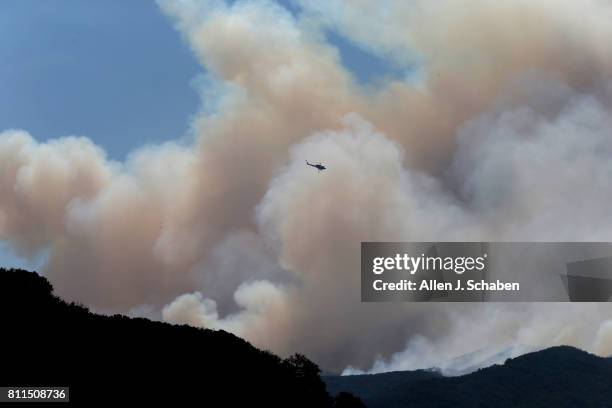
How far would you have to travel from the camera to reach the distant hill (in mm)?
144250

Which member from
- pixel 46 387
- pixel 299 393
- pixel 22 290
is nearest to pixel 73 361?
pixel 46 387

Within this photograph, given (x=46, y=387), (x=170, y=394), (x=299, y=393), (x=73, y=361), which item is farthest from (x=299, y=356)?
(x=46, y=387)

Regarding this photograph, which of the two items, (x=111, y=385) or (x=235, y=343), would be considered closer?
(x=111, y=385)

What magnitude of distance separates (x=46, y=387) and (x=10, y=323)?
90.9ft

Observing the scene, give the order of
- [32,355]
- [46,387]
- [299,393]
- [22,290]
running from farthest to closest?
[299,393] → [22,290] → [32,355] → [46,387]

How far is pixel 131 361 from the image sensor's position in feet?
539

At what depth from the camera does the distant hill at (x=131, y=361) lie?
473 ft

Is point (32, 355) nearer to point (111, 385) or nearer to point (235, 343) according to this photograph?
point (111, 385)

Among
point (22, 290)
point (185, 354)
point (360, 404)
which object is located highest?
point (22, 290)

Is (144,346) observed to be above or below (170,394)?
above

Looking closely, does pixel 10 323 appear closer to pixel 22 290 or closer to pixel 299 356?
pixel 22 290

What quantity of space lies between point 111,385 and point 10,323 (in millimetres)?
23642

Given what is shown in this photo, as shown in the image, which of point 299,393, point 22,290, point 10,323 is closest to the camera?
point 10,323

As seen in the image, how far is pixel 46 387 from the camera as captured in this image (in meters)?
131
